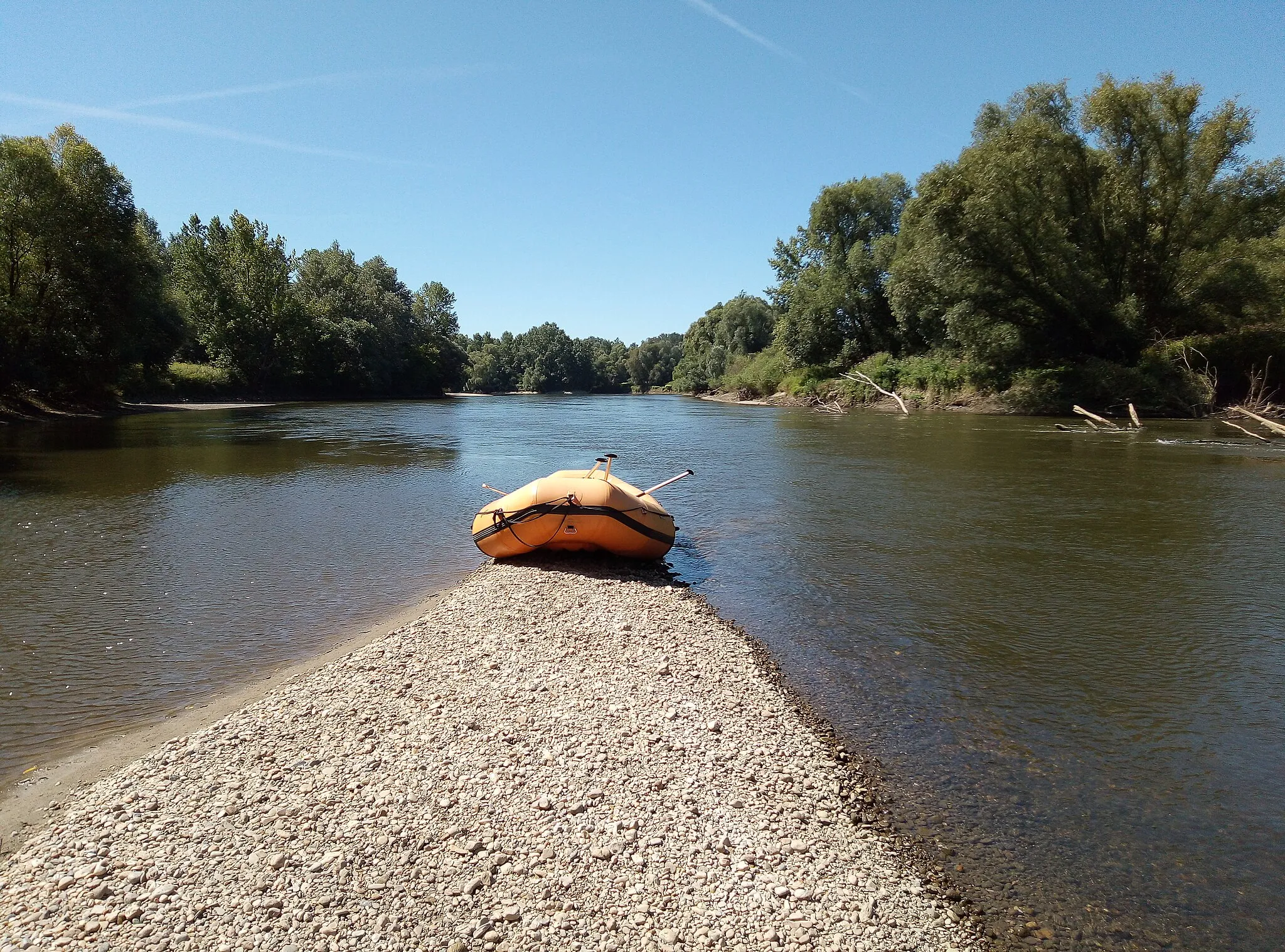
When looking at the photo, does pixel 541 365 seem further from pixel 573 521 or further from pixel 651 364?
pixel 573 521

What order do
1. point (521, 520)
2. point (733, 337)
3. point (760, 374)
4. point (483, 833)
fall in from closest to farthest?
point (483, 833) < point (521, 520) < point (760, 374) < point (733, 337)

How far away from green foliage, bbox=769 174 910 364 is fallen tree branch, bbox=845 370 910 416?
12.1 ft

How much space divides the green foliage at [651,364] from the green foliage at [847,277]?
228ft

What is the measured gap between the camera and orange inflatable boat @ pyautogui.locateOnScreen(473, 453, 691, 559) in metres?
9.42

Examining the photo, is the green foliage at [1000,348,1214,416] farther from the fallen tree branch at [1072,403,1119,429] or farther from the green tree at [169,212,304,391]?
the green tree at [169,212,304,391]

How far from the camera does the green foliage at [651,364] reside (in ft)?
422

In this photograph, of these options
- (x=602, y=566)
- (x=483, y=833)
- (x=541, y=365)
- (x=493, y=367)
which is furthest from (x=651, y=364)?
(x=483, y=833)

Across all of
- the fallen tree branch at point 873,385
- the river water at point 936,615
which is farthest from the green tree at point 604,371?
the river water at point 936,615

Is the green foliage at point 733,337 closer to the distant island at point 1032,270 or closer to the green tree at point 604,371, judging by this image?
the distant island at point 1032,270

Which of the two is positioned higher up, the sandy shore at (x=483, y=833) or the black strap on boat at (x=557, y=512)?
the black strap on boat at (x=557, y=512)

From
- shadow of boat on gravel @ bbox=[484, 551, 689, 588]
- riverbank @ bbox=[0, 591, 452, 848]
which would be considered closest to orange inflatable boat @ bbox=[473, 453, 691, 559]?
shadow of boat on gravel @ bbox=[484, 551, 689, 588]

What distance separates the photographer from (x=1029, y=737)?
5523mm

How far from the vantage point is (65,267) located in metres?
31.9

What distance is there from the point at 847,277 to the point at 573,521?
159ft
